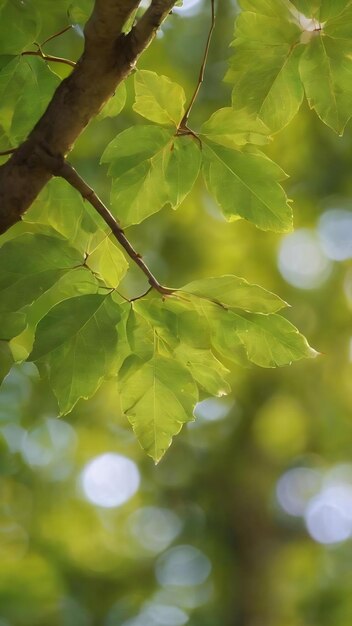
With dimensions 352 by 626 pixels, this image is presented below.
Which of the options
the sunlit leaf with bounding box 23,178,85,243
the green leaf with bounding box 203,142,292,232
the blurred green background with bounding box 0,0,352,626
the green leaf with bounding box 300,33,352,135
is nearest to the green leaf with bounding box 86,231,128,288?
the sunlit leaf with bounding box 23,178,85,243

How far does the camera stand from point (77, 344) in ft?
2.35

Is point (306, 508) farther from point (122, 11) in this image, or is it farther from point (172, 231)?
point (122, 11)

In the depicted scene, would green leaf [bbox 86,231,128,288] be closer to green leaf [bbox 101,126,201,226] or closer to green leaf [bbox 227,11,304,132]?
green leaf [bbox 101,126,201,226]

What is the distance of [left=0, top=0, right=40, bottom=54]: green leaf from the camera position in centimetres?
76


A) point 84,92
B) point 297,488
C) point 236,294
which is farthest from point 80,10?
point 297,488

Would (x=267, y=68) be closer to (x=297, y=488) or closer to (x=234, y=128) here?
(x=234, y=128)

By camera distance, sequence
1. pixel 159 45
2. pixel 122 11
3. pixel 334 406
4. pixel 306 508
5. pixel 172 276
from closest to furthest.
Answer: pixel 122 11 → pixel 159 45 → pixel 172 276 → pixel 334 406 → pixel 306 508

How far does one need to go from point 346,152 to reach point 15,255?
170 inches

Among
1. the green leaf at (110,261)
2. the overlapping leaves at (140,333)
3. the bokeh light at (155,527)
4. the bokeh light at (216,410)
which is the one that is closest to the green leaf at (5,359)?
the overlapping leaves at (140,333)

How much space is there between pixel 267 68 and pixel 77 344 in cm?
30

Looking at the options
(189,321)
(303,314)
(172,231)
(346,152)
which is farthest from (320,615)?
(189,321)

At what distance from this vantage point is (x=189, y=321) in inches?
28.7

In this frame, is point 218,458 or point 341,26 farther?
point 218,458

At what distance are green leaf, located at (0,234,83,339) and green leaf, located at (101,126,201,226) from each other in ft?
0.24
